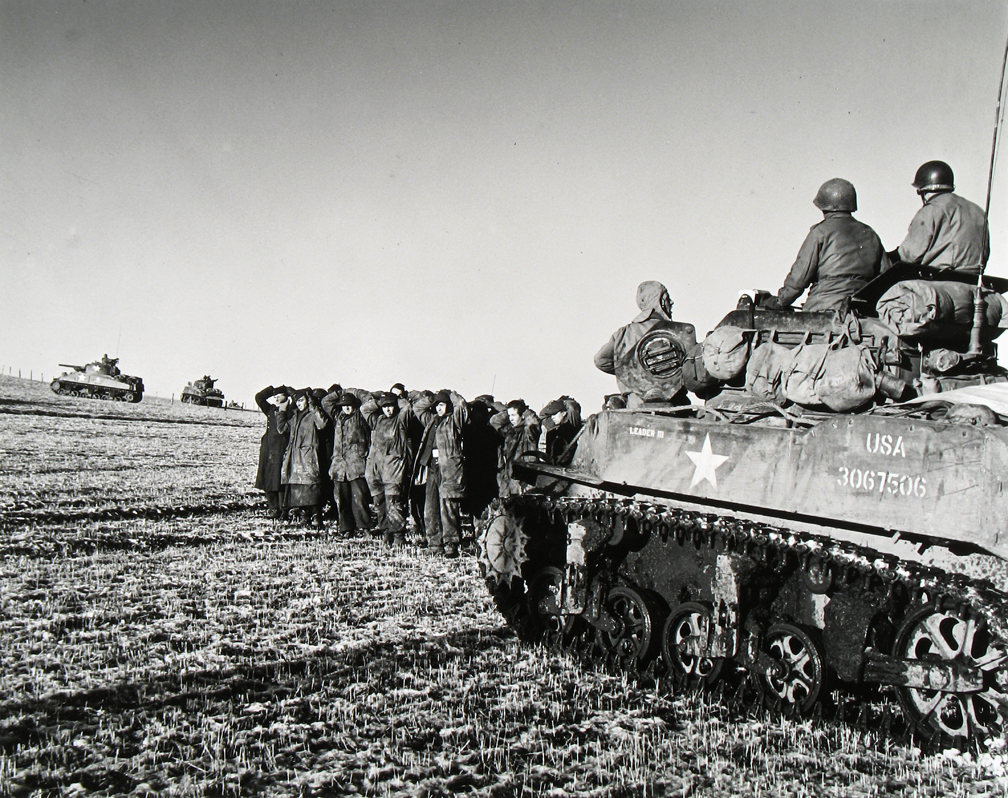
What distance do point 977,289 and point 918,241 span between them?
562 mm

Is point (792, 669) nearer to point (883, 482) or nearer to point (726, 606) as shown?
point (726, 606)

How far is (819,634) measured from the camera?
5.79 meters

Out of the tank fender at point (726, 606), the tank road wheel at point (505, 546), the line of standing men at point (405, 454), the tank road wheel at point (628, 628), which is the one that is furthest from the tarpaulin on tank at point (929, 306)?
the line of standing men at point (405, 454)

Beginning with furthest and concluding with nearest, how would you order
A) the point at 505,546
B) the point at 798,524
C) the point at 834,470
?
the point at 505,546 < the point at 798,524 < the point at 834,470

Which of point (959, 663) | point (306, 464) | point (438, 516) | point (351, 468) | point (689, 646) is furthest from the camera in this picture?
point (306, 464)

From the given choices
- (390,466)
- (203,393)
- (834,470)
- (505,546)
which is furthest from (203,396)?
(834,470)

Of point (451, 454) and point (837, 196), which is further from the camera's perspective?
point (451, 454)

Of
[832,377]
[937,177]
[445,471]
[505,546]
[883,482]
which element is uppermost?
[937,177]

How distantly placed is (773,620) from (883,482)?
1588 millimetres

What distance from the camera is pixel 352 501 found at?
13125 millimetres

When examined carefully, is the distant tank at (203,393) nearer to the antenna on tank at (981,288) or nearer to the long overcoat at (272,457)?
the long overcoat at (272,457)

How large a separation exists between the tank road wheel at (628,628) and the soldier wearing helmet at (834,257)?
→ 262 centimetres

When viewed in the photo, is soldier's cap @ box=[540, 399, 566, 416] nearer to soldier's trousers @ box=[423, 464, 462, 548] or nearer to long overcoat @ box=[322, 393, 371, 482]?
soldier's trousers @ box=[423, 464, 462, 548]

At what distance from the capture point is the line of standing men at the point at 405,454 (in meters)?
11.8
